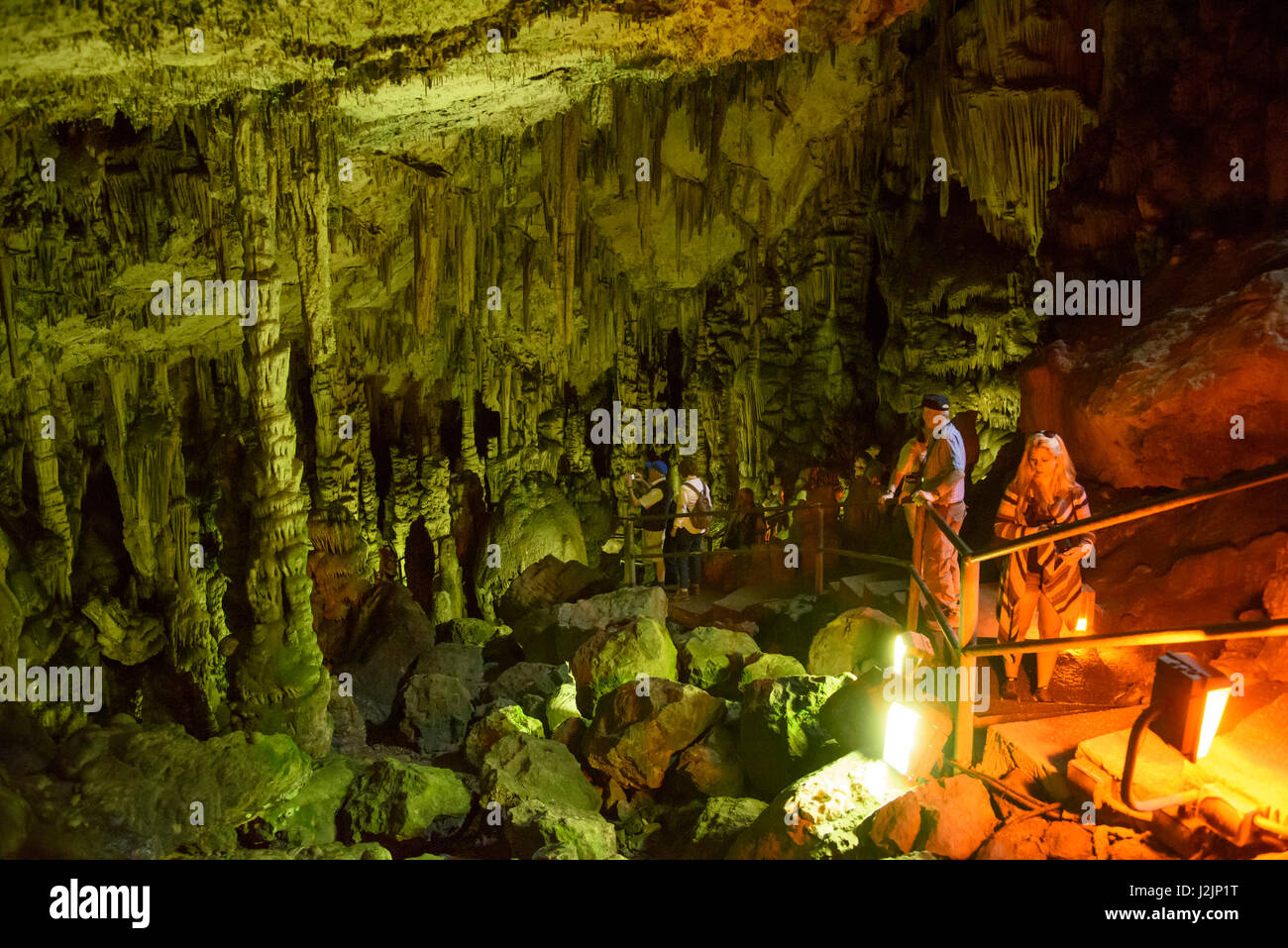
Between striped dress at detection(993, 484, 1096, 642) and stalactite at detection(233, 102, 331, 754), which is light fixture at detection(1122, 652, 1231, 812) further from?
stalactite at detection(233, 102, 331, 754)

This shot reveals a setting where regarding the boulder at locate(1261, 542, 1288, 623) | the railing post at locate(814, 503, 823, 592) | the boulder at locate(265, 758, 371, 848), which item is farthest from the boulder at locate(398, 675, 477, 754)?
the boulder at locate(1261, 542, 1288, 623)

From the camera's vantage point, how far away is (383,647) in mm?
8016

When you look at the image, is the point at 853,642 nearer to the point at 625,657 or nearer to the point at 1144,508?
the point at 625,657

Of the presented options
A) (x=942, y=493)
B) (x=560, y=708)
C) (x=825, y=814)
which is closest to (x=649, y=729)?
(x=560, y=708)

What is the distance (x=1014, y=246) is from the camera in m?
8.80

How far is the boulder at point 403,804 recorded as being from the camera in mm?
4844

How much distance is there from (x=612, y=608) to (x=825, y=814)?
3.78m

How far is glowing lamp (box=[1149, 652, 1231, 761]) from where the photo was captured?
2.52m

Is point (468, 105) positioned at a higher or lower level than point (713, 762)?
higher

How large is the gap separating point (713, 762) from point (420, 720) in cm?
271

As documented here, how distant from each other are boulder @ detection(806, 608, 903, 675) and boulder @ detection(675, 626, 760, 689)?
49cm

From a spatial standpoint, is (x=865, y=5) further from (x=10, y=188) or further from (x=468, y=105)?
(x=10, y=188)

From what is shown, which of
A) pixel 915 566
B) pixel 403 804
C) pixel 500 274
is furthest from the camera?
pixel 500 274

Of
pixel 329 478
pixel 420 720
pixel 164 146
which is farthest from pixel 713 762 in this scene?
pixel 329 478
